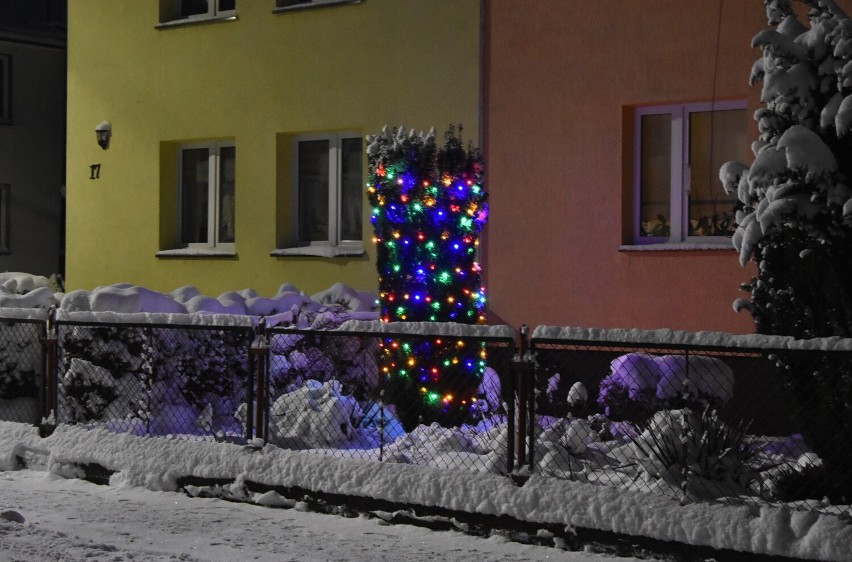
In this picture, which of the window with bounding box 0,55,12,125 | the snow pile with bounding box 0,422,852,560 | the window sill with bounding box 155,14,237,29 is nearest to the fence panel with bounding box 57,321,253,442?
the snow pile with bounding box 0,422,852,560

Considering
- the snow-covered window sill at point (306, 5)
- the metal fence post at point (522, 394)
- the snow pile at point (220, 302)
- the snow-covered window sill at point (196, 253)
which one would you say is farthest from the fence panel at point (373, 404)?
the snow-covered window sill at point (306, 5)

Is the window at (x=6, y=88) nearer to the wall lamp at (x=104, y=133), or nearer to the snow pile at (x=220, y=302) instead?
the wall lamp at (x=104, y=133)

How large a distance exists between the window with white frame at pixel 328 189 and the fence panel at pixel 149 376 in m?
3.87

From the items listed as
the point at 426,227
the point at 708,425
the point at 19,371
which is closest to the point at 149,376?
the point at 19,371

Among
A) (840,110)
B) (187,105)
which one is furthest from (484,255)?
(840,110)

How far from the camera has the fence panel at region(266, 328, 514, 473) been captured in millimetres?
8555

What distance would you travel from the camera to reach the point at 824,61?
732 centimetres

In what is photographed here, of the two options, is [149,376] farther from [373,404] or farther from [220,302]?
[220,302]

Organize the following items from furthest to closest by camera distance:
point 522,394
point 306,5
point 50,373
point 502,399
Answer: point 306,5, point 50,373, point 502,399, point 522,394

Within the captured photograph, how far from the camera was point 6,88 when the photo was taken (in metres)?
24.8

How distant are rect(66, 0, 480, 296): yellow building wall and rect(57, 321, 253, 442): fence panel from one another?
327 centimetres

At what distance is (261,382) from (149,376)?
1.60 m

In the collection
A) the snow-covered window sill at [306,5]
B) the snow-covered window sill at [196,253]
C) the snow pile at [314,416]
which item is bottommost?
the snow pile at [314,416]

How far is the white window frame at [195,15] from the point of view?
14.7 m
